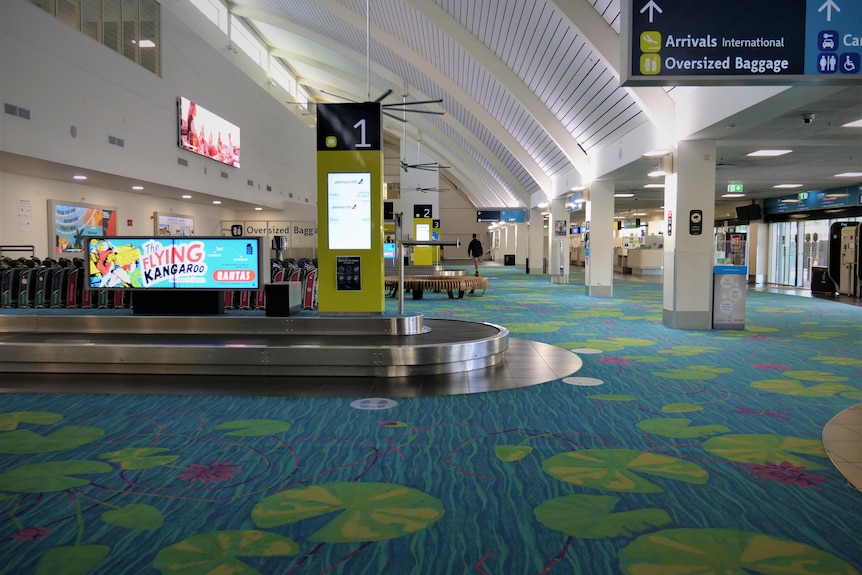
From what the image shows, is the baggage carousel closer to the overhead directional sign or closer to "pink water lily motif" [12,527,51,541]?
the overhead directional sign

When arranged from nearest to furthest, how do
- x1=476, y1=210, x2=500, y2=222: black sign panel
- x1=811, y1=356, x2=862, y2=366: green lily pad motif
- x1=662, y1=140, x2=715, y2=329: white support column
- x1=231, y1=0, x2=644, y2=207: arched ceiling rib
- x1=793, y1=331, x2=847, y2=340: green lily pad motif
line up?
x1=811, y1=356, x2=862, y2=366: green lily pad motif
x1=793, y1=331, x2=847, y2=340: green lily pad motif
x1=662, y1=140, x2=715, y2=329: white support column
x1=231, y1=0, x2=644, y2=207: arched ceiling rib
x1=476, y1=210, x2=500, y2=222: black sign panel

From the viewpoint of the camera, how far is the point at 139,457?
4039 mm

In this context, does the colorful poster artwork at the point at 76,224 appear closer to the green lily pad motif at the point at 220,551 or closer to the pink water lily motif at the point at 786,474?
the green lily pad motif at the point at 220,551

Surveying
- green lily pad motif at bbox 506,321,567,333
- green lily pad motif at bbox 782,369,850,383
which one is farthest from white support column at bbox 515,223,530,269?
green lily pad motif at bbox 782,369,850,383

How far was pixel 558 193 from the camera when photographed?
971 inches

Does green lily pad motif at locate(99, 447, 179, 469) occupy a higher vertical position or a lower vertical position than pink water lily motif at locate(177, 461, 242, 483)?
higher

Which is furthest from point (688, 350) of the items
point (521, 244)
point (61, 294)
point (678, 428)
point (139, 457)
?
point (521, 244)

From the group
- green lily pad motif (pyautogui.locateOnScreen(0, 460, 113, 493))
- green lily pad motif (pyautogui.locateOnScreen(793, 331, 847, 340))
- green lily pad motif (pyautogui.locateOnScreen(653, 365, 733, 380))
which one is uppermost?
green lily pad motif (pyautogui.locateOnScreen(793, 331, 847, 340))

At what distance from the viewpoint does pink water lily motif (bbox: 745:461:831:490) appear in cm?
365

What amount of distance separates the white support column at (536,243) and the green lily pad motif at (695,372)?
25545mm

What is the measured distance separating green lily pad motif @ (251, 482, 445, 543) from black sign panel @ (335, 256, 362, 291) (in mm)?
4710

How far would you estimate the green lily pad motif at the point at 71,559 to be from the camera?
8.47 feet

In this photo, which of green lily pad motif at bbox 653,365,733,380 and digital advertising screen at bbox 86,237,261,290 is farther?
digital advertising screen at bbox 86,237,261,290

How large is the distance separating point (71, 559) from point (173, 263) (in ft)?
19.1
